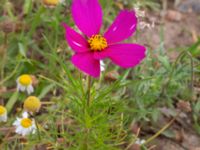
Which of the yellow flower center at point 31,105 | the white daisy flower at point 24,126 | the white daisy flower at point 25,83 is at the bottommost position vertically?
the white daisy flower at point 24,126

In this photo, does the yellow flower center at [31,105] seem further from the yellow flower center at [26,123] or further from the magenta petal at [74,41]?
the magenta petal at [74,41]

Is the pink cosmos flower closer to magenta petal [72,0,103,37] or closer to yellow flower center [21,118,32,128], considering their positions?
magenta petal [72,0,103,37]

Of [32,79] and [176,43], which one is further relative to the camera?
[176,43]

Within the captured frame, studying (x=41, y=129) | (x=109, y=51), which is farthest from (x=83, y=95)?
(x=41, y=129)

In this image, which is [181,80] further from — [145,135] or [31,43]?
[31,43]

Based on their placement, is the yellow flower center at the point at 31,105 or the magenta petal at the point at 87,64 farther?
the yellow flower center at the point at 31,105

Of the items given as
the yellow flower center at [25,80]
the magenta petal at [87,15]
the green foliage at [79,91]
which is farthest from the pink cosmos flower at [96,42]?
the yellow flower center at [25,80]

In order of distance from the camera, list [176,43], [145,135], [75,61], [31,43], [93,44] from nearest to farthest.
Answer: [75,61] → [93,44] → [145,135] → [31,43] → [176,43]
